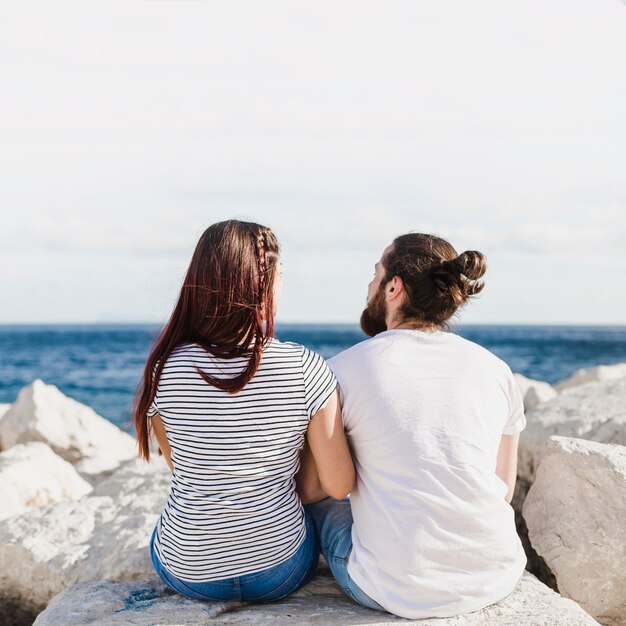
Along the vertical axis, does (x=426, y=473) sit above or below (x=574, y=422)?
above

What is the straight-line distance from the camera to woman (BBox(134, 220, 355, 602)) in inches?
99.7

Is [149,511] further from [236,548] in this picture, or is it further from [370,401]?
[370,401]

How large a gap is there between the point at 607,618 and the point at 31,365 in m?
35.1

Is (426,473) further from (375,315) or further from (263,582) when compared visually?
(263,582)

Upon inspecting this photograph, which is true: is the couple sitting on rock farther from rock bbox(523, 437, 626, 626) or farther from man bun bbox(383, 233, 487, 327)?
rock bbox(523, 437, 626, 626)

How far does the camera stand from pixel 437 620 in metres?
2.55

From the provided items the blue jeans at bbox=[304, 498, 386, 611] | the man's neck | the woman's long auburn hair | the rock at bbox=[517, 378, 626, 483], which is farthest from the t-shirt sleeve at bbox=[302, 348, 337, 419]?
the rock at bbox=[517, 378, 626, 483]

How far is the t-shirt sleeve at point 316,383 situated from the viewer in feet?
8.30

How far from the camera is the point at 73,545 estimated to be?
3.74 metres

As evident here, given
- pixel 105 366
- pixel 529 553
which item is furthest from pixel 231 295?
pixel 105 366

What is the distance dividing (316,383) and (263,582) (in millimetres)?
873

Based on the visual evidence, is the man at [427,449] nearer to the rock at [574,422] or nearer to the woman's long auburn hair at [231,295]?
the woman's long auburn hair at [231,295]

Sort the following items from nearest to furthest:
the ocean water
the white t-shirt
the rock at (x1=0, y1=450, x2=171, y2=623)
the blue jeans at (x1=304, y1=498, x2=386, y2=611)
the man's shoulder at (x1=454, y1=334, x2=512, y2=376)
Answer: the white t-shirt
the man's shoulder at (x1=454, y1=334, x2=512, y2=376)
the blue jeans at (x1=304, y1=498, x2=386, y2=611)
the rock at (x1=0, y1=450, x2=171, y2=623)
the ocean water

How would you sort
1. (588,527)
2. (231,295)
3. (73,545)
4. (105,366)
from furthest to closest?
(105,366)
(73,545)
(588,527)
(231,295)
